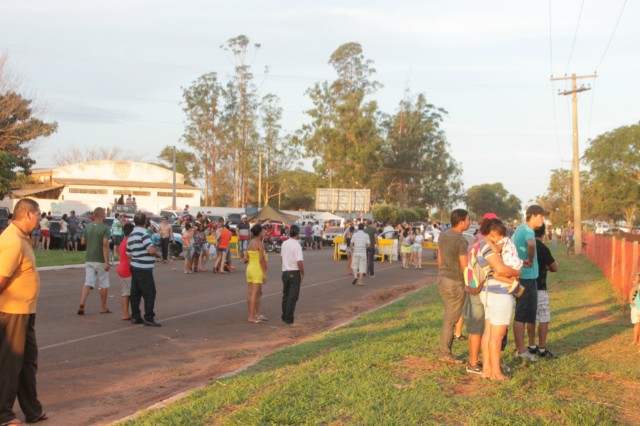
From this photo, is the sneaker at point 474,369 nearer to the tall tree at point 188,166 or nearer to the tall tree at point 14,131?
the tall tree at point 14,131

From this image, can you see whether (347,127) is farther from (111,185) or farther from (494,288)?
(494,288)

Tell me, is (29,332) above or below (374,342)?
above

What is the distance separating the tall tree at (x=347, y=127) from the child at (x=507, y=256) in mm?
69571

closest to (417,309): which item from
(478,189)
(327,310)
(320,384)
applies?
(327,310)

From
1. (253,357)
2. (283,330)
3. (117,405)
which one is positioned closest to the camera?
(117,405)

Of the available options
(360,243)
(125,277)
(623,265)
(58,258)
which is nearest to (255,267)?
(125,277)

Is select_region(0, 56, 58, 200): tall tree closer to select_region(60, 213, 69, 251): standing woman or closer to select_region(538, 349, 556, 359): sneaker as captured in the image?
select_region(60, 213, 69, 251): standing woman

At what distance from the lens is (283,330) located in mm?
13023

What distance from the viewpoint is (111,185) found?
74812mm

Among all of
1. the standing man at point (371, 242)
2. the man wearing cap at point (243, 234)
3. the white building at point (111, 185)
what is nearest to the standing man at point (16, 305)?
the standing man at point (371, 242)

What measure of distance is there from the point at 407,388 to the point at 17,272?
3897 mm

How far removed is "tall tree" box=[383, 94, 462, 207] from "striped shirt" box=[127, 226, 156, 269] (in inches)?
2872

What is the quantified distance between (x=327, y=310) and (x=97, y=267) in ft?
17.0

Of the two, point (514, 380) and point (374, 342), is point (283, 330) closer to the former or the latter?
point (374, 342)
